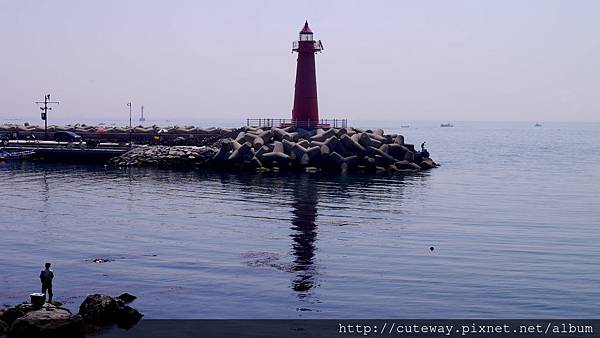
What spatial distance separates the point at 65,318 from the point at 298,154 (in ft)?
145

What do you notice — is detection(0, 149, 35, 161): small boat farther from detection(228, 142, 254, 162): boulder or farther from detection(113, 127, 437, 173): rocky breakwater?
detection(228, 142, 254, 162): boulder

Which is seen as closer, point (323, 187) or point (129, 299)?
point (129, 299)

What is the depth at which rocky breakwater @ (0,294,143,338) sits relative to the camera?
56.2 feet

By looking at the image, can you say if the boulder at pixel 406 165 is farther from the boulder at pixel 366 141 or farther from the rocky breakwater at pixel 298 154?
the boulder at pixel 366 141

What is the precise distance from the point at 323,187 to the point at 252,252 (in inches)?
877

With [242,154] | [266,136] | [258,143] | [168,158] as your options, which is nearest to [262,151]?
[258,143]

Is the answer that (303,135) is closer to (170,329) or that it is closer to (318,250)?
(318,250)

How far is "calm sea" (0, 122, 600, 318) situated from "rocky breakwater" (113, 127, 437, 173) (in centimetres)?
697

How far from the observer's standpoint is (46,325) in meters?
17.2

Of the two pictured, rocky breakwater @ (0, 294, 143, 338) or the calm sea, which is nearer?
rocky breakwater @ (0, 294, 143, 338)

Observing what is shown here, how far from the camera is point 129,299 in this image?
2083cm

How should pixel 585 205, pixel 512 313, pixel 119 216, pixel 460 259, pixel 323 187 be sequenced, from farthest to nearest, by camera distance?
1. pixel 323 187
2. pixel 585 205
3. pixel 119 216
4. pixel 460 259
5. pixel 512 313

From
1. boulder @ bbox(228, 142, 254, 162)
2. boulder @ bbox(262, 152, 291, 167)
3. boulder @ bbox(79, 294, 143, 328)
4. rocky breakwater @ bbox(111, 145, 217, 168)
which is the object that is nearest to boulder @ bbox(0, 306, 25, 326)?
boulder @ bbox(79, 294, 143, 328)

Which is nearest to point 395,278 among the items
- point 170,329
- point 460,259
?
point 460,259
